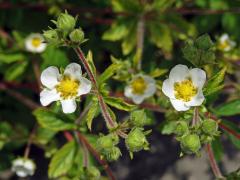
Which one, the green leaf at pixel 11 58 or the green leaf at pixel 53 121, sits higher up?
the green leaf at pixel 11 58

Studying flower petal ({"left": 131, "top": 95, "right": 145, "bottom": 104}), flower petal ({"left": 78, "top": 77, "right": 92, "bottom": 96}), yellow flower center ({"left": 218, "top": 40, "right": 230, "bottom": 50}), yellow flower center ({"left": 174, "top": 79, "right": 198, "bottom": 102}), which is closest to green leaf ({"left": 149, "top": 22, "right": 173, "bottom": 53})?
yellow flower center ({"left": 218, "top": 40, "right": 230, "bottom": 50})

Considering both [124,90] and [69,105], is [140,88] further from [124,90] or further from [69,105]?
[69,105]

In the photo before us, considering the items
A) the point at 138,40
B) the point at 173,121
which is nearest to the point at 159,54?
the point at 138,40

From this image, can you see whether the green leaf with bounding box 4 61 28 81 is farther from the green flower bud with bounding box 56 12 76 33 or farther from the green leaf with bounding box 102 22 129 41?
the green flower bud with bounding box 56 12 76 33

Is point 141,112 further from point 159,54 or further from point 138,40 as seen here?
point 159,54

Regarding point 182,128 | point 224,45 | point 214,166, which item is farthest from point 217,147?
point 224,45

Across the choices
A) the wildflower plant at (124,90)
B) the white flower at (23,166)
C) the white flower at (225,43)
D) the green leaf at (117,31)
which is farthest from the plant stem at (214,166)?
the white flower at (23,166)

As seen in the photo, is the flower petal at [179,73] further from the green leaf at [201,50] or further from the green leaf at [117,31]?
the green leaf at [117,31]
